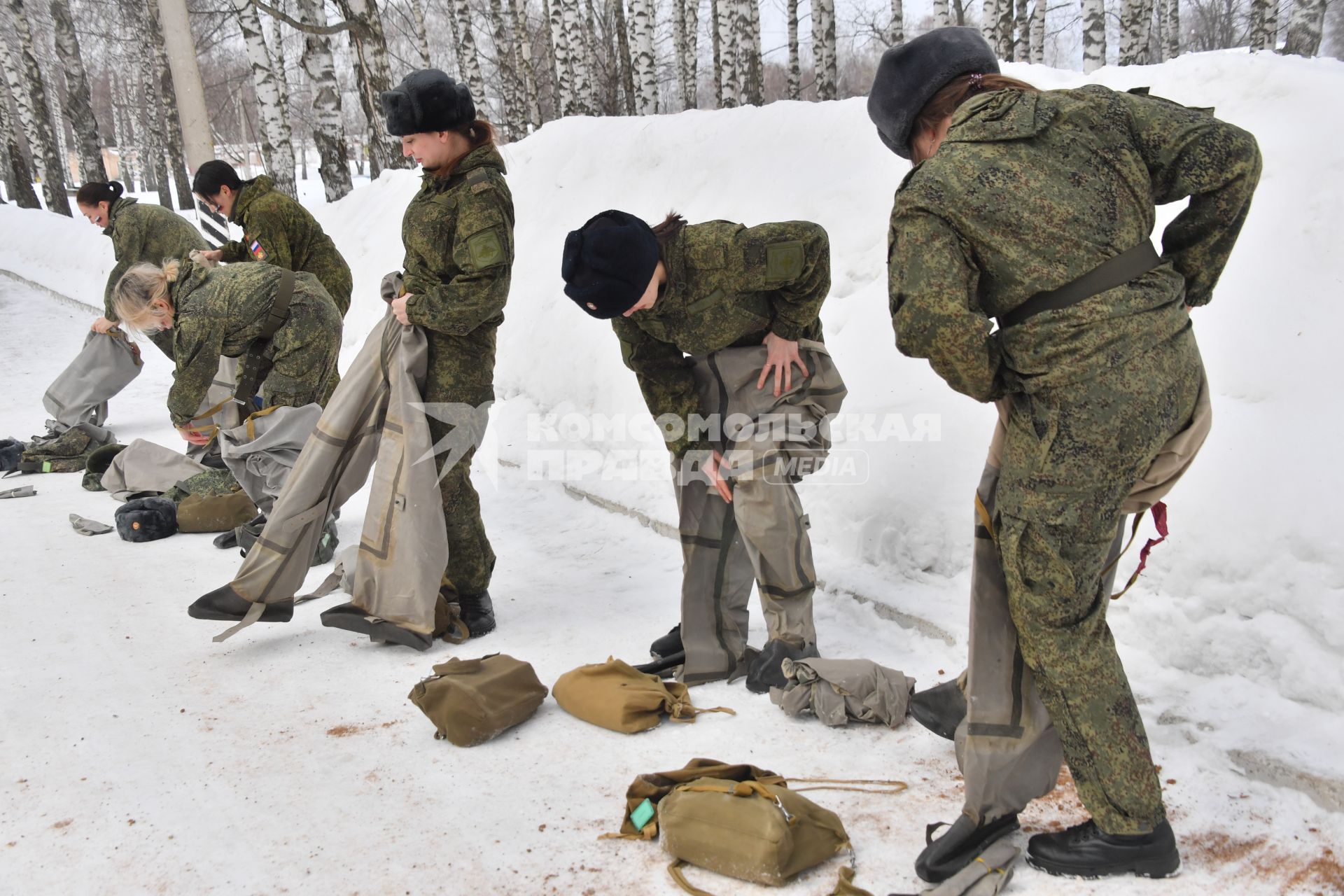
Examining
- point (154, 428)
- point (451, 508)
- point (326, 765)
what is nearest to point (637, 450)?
point (451, 508)

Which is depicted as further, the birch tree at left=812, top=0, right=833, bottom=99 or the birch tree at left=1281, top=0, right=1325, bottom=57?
the birch tree at left=812, top=0, right=833, bottom=99

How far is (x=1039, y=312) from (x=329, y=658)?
9.39ft

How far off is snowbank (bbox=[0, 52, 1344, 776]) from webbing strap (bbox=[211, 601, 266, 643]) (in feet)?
6.32

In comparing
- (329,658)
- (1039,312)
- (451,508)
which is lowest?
(329,658)

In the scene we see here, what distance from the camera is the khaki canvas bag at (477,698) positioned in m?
2.89

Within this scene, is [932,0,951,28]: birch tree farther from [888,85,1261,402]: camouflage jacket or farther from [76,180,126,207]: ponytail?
[888,85,1261,402]: camouflage jacket

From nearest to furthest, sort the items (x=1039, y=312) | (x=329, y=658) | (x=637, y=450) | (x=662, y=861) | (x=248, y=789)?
(x=1039, y=312)
(x=662, y=861)
(x=248, y=789)
(x=329, y=658)
(x=637, y=450)

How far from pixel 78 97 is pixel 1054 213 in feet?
67.0

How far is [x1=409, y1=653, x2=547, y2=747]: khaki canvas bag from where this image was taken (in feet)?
9.47

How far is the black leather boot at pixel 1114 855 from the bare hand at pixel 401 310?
270 cm

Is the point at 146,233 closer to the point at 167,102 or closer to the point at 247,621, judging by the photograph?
the point at 247,621

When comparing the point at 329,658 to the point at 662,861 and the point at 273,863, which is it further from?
the point at 662,861

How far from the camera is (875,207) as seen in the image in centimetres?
543

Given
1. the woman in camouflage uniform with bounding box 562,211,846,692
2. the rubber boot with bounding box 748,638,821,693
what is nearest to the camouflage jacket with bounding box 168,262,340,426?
the woman in camouflage uniform with bounding box 562,211,846,692
